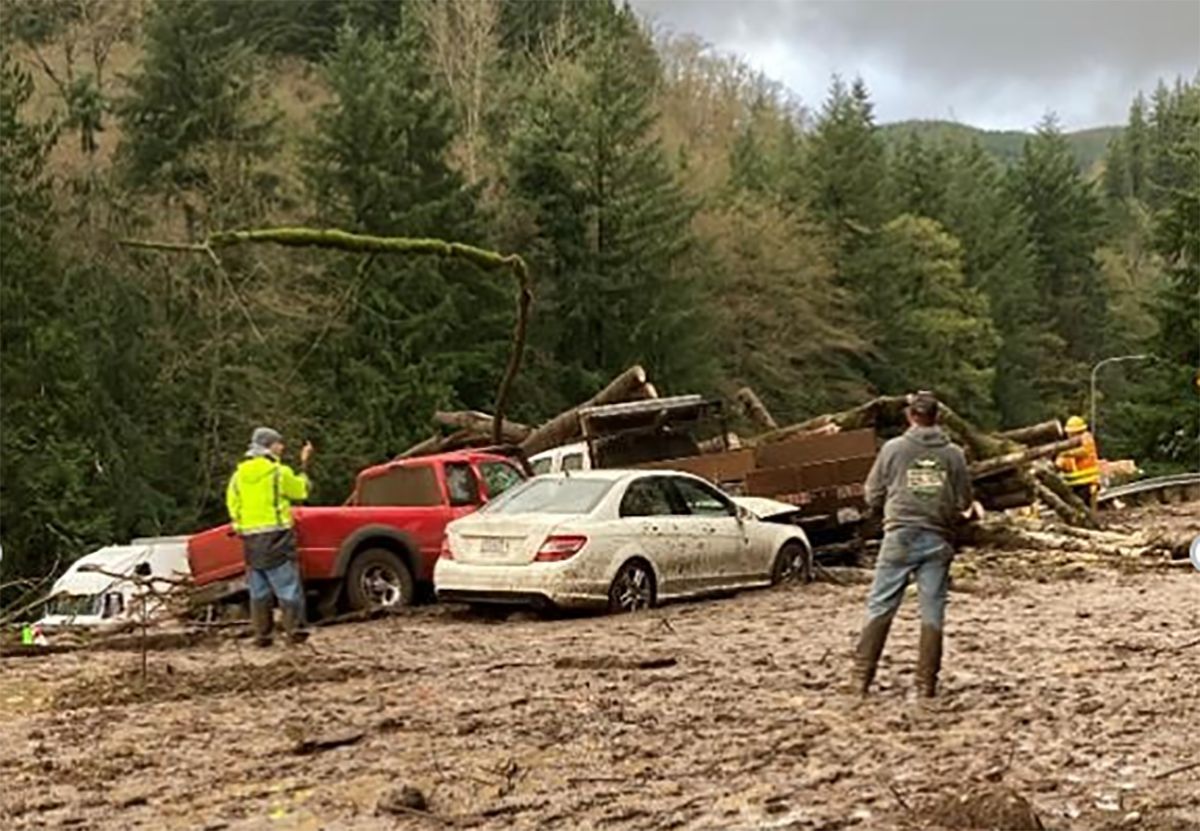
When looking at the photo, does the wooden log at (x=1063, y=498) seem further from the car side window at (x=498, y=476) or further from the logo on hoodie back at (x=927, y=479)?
the logo on hoodie back at (x=927, y=479)

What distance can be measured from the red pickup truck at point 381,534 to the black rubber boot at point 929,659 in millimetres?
8189

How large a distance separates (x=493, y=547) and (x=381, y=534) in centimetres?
189

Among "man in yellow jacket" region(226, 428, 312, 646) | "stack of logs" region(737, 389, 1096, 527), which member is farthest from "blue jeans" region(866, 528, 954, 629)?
"stack of logs" region(737, 389, 1096, 527)

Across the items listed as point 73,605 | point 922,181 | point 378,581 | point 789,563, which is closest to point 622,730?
point 378,581

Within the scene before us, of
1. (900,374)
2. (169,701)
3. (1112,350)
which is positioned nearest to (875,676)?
(169,701)

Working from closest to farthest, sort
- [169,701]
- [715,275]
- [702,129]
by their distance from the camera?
[169,701], [715,275], [702,129]

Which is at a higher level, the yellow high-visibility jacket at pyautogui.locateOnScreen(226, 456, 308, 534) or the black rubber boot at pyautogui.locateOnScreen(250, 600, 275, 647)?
the yellow high-visibility jacket at pyautogui.locateOnScreen(226, 456, 308, 534)

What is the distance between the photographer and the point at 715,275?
62.5m

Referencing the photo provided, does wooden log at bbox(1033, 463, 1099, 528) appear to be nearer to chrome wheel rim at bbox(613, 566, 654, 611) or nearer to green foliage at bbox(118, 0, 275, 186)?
chrome wheel rim at bbox(613, 566, 654, 611)

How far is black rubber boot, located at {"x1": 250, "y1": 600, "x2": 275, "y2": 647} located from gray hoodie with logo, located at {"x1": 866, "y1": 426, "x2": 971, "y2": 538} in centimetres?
682

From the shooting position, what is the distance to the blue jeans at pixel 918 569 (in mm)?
11148

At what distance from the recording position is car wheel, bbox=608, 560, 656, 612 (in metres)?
17.2

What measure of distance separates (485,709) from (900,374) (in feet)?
197

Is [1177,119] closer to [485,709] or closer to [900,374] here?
[900,374]
